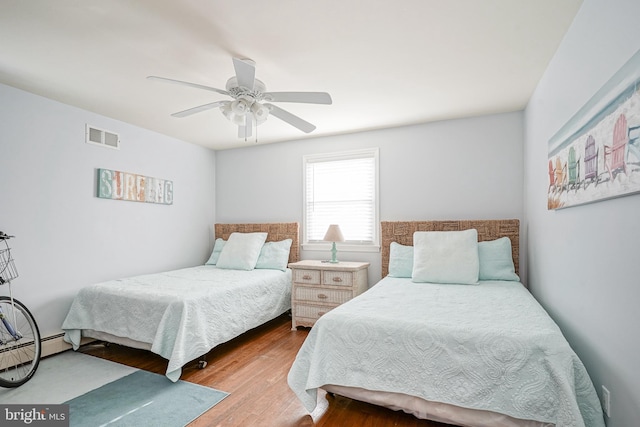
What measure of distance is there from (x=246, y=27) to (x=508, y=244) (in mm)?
2956

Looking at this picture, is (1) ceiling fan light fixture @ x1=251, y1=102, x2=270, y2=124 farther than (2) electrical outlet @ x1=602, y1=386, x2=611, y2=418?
Yes

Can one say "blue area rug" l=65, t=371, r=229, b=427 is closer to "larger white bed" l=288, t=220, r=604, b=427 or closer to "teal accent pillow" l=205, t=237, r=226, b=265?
"larger white bed" l=288, t=220, r=604, b=427

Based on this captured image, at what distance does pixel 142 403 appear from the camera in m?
2.19

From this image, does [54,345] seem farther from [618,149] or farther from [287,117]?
[618,149]

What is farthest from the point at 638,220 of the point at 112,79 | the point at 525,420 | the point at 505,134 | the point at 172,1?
the point at 112,79

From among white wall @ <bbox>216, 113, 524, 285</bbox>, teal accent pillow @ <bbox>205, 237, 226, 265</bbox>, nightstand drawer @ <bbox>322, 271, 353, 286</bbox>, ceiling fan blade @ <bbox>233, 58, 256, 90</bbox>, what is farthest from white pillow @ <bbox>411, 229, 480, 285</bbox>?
teal accent pillow @ <bbox>205, 237, 226, 265</bbox>

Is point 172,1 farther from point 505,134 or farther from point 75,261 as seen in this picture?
point 505,134

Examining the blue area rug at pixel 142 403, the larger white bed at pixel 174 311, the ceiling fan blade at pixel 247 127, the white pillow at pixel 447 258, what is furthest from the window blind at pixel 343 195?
the blue area rug at pixel 142 403

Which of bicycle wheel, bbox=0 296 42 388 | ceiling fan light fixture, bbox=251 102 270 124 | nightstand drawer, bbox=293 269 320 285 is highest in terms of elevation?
ceiling fan light fixture, bbox=251 102 270 124

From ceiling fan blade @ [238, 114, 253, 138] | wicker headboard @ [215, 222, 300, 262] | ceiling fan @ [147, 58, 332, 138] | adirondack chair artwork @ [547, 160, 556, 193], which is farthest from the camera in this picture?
wicker headboard @ [215, 222, 300, 262]

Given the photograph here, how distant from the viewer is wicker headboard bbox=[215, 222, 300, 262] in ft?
14.5

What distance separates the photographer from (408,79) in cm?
269

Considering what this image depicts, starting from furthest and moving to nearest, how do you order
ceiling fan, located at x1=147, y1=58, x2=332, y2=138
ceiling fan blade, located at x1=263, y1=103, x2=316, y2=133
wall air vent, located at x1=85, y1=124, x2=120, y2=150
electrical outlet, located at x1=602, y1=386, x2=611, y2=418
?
wall air vent, located at x1=85, y1=124, x2=120, y2=150 < ceiling fan blade, located at x1=263, y1=103, x2=316, y2=133 < ceiling fan, located at x1=147, y1=58, x2=332, y2=138 < electrical outlet, located at x1=602, y1=386, x2=611, y2=418

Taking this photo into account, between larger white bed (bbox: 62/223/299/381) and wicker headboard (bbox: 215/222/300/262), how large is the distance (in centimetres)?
76
